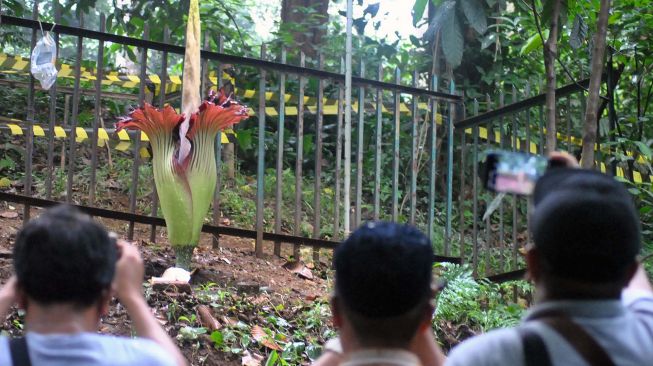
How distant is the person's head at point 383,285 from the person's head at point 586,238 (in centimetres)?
26

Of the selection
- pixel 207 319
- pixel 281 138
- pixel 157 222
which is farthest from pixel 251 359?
pixel 281 138

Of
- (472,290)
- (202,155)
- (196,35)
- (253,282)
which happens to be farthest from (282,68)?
(472,290)

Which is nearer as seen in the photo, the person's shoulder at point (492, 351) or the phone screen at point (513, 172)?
the person's shoulder at point (492, 351)

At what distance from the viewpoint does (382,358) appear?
1.62 meters

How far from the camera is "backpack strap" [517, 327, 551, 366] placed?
59.2 inches

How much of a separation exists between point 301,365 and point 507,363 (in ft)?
9.07

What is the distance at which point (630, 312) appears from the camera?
64.9 inches

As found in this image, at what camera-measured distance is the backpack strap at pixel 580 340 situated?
1507 millimetres

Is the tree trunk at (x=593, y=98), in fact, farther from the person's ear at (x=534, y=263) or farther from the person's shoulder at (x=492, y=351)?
the person's shoulder at (x=492, y=351)

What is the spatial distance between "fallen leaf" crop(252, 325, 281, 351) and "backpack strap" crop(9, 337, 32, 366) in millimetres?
2701

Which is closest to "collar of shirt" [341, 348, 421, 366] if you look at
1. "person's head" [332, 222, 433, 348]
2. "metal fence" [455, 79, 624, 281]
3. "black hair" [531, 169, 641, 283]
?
"person's head" [332, 222, 433, 348]

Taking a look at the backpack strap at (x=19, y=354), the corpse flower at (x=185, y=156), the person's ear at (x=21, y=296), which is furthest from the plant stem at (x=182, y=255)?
the backpack strap at (x=19, y=354)

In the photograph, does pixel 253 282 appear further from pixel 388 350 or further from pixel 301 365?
pixel 388 350

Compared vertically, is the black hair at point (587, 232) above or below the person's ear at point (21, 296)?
above
